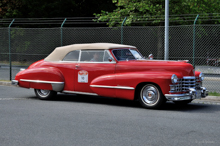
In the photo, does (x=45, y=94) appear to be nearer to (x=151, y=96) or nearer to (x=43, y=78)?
(x=43, y=78)

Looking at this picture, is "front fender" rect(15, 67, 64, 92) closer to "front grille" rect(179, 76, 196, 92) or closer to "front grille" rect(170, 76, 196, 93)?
"front grille" rect(170, 76, 196, 93)

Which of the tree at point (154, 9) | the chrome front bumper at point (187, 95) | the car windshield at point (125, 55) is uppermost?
the tree at point (154, 9)

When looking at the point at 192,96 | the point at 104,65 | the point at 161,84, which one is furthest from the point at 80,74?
the point at 192,96

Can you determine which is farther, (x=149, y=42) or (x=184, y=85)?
(x=149, y=42)

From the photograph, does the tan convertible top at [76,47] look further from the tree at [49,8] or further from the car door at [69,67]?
the tree at [49,8]

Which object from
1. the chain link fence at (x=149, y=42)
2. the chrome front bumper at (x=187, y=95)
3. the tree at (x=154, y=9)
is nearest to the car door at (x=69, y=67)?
the chrome front bumper at (x=187, y=95)

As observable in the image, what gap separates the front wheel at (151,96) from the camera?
28.0ft

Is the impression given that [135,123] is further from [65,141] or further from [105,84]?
[105,84]

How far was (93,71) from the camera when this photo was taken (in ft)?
31.2

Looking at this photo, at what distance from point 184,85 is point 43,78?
4029 millimetres

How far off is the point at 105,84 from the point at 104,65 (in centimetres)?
51

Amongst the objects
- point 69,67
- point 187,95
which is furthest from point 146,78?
point 69,67

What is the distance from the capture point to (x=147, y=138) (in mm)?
5785

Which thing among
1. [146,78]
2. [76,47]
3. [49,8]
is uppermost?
[49,8]
